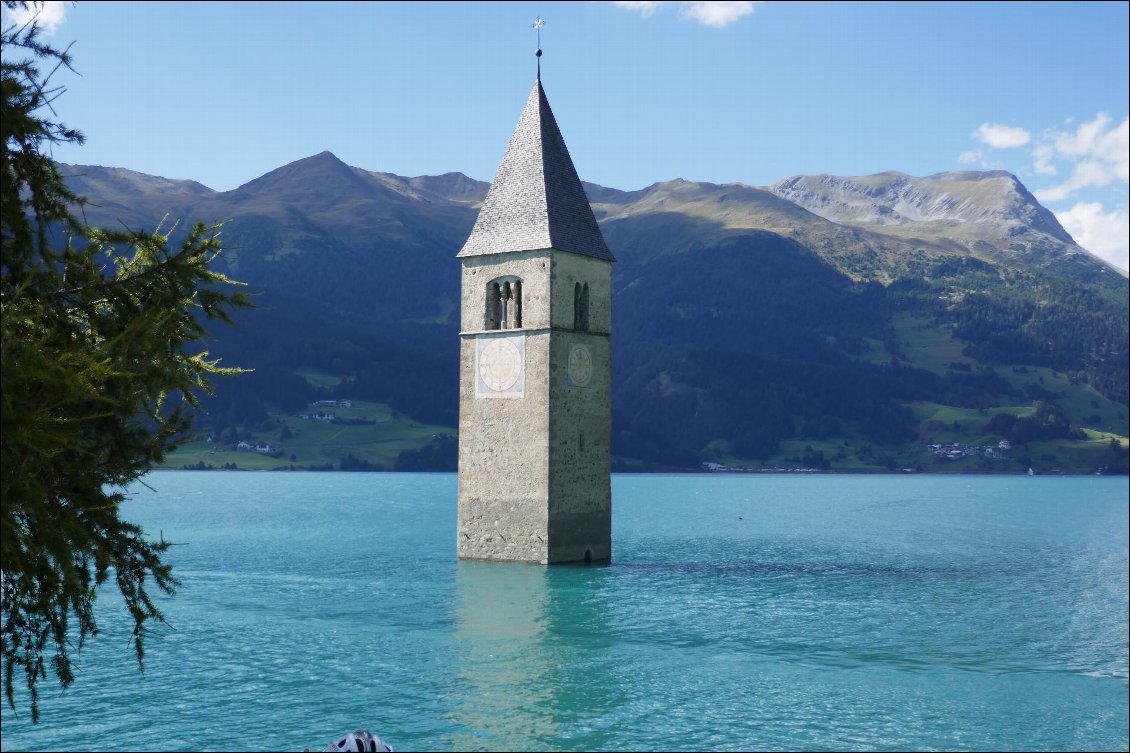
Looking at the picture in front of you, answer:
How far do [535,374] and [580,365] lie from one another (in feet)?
7.97

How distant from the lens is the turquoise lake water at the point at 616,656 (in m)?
24.8

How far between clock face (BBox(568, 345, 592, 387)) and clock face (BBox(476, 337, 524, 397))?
2.06 metres

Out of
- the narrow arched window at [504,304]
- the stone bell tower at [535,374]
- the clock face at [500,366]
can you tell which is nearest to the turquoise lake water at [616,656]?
the stone bell tower at [535,374]

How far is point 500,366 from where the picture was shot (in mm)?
49656

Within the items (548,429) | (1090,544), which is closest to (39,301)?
(548,429)

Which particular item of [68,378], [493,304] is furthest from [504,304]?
[68,378]

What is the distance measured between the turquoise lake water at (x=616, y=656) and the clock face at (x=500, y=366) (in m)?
7.23

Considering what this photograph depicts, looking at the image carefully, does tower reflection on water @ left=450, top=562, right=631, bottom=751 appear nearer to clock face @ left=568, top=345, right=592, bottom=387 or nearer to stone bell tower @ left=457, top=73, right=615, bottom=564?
stone bell tower @ left=457, top=73, right=615, bottom=564

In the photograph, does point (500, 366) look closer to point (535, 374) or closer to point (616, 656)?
Result: point (535, 374)

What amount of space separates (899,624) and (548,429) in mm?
15398

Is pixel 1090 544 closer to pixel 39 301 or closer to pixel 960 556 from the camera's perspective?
pixel 960 556

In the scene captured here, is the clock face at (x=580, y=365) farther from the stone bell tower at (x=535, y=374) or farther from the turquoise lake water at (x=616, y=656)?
the turquoise lake water at (x=616, y=656)

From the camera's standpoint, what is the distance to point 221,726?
2438 centimetres

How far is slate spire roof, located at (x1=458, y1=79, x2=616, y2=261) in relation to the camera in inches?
1960
